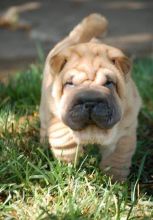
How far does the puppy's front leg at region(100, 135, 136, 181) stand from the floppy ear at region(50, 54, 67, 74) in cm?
75

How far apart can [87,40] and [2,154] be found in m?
1.36

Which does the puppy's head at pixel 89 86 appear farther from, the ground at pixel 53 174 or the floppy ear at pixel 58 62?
the ground at pixel 53 174

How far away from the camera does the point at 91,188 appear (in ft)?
13.2

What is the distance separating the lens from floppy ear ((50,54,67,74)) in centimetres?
414

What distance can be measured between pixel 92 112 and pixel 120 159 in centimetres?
76

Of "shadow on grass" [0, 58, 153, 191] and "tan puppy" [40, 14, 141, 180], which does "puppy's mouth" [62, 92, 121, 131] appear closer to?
"tan puppy" [40, 14, 141, 180]

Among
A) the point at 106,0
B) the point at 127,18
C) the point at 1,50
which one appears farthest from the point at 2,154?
the point at 106,0

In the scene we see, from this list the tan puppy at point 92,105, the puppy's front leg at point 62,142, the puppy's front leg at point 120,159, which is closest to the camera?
the tan puppy at point 92,105

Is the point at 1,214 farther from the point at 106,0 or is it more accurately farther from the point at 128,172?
the point at 106,0

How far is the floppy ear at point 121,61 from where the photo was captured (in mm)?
4164

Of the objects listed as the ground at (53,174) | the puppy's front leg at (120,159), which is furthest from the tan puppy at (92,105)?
the ground at (53,174)

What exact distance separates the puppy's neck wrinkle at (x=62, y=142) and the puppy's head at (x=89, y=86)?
12 cm

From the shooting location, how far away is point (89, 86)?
3.94 metres

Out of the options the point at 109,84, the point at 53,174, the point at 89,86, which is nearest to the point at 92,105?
the point at 89,86
